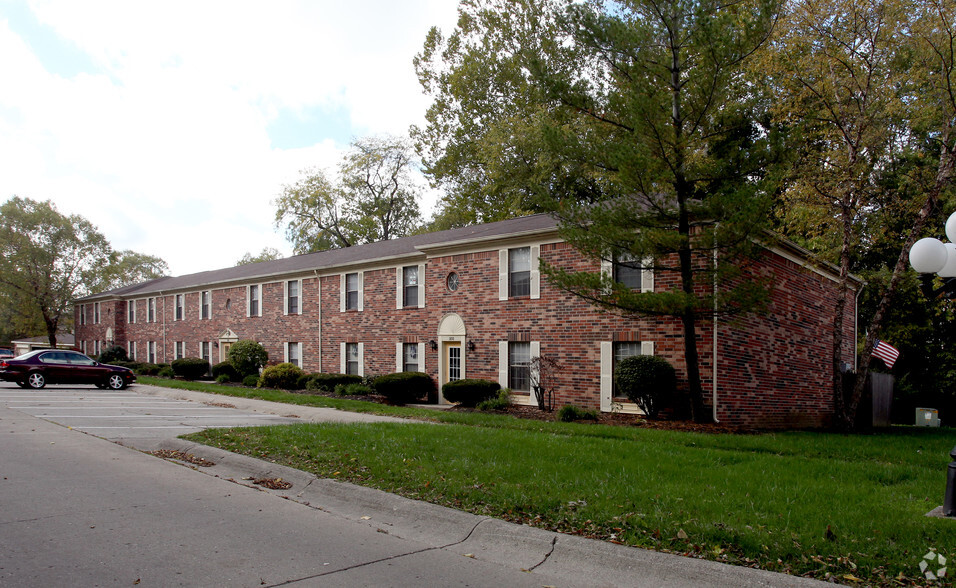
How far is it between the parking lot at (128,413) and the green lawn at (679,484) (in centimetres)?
224

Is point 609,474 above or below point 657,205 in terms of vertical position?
below

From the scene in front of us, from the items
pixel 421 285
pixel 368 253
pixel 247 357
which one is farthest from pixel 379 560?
pixel 247 357

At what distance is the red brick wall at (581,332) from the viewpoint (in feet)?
50.1

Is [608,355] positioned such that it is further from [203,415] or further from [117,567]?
[117,567]

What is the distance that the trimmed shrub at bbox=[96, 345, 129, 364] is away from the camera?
4094cm

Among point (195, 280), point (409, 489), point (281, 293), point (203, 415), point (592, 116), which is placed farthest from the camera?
point (195, 280)

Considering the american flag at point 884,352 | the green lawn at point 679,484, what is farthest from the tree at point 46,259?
the american flag at point 884,352

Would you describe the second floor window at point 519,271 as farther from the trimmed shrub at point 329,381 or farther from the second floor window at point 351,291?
the second floor window at point 351,291

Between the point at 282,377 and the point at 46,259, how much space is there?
121 ft

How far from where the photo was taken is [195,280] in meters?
38.3

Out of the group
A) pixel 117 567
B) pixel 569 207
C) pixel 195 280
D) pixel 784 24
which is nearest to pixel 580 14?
pixel 569 207

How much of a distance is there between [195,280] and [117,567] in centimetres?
3681

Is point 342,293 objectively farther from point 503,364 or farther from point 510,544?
point 510,544

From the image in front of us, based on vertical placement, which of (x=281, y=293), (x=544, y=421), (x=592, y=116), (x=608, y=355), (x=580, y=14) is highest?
(x=580, y=14)
